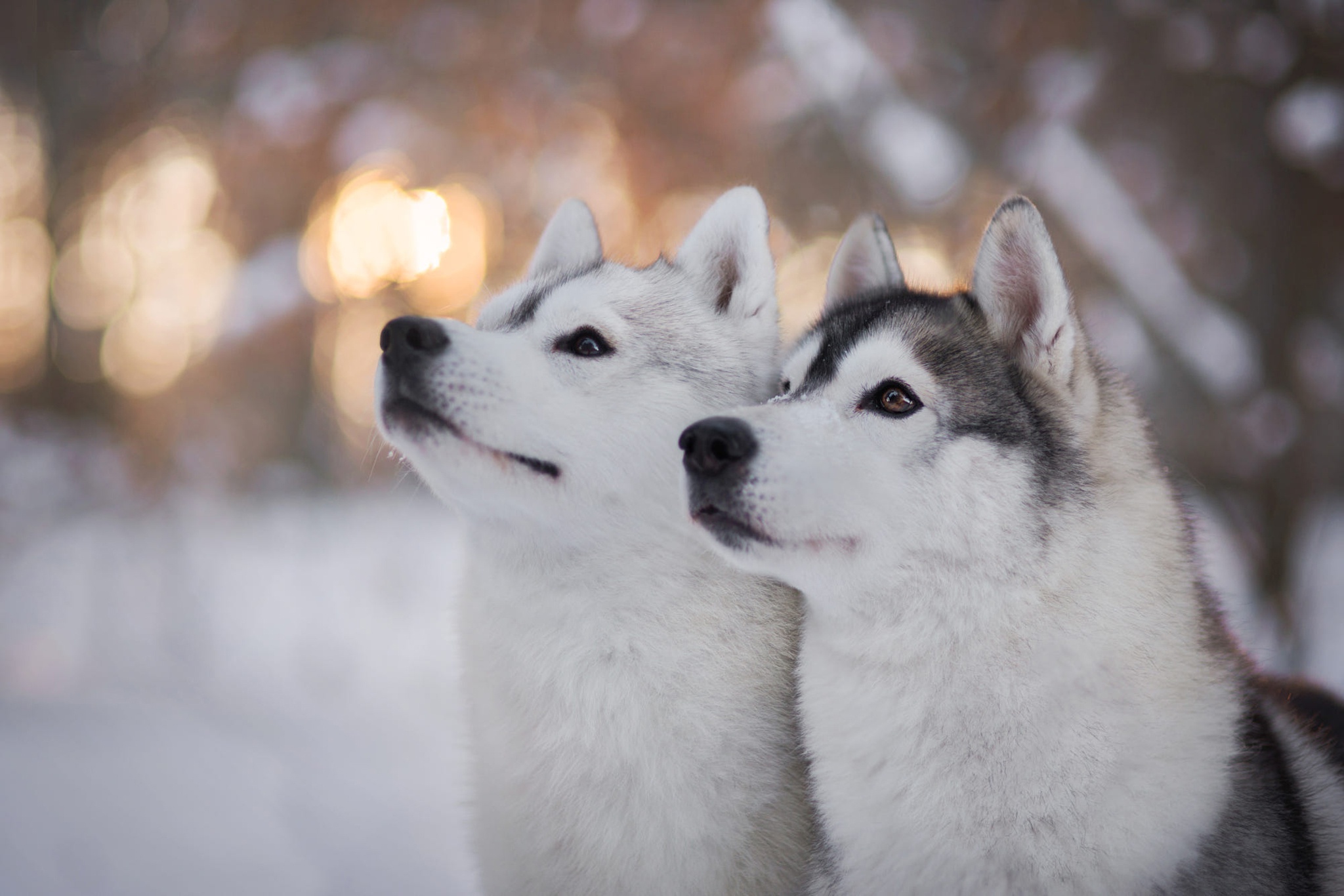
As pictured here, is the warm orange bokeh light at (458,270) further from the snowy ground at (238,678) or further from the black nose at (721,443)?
the black nose at (721,443)

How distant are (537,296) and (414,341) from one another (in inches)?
17.3

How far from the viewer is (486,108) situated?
3639mm

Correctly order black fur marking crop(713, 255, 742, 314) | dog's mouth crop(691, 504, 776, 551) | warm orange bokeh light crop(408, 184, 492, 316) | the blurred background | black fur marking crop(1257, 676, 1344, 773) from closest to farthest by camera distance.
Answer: dog's mouth crop(691, 504, 776, 551) < black fur marking crop(1257, 676, 1344, 773) < black fur marking crop(713, 255, 742, 314) < the blurred background < warm orange bokeh light crop(408, 184, 492, 316)

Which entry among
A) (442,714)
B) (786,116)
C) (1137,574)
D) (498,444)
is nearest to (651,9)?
(786,116)

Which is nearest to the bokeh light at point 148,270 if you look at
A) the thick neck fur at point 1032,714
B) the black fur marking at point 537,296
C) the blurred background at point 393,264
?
the blurred background at point 393,264

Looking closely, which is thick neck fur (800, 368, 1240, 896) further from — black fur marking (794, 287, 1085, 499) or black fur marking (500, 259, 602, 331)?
black fur marking (500, 259, 602, 331)

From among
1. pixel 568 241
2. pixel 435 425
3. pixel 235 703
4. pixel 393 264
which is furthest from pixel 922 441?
pixel 235 703

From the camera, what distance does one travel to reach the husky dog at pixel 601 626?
58.5 inches

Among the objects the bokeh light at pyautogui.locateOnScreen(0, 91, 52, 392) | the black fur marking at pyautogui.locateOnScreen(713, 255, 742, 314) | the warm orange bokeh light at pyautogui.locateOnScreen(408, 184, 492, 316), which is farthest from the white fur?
the bokeh light at pyautogui.locateOnScreen(0, 91, 52, 392)

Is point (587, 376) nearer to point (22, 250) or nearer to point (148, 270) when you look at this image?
point (148, 270)

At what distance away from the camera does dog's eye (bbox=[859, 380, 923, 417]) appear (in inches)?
55.2

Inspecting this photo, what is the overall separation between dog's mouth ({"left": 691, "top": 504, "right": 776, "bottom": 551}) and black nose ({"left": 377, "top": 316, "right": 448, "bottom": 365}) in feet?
2.02

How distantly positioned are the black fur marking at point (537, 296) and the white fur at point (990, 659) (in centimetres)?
72

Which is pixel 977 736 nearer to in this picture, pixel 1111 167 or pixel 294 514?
pixel 1111 167
